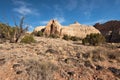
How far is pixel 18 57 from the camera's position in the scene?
10.2m

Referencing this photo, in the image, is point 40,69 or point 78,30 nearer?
point 40,69

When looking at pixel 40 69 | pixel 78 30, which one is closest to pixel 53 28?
pixel 78 30

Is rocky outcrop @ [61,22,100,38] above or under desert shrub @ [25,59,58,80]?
above

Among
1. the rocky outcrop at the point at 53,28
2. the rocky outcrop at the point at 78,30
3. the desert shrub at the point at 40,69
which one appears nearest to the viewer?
the desert shrub at the point at 40,69

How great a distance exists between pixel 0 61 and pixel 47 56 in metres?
2.88

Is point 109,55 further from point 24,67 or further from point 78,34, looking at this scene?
point 78,34

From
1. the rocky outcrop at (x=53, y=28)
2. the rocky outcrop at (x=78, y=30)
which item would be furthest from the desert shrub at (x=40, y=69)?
the rocky outcrop at (x=78, y=30)

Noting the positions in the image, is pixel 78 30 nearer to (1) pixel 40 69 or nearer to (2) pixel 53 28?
(2) pixel 53 28

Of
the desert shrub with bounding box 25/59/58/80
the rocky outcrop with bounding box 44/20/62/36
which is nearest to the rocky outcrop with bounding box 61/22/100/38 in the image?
the rocky outcrop with bounding box 44/20/62/36

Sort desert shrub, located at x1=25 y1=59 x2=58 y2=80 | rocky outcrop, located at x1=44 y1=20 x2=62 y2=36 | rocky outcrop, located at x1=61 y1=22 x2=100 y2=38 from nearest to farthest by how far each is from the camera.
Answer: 1. desert shrub, located at x1=25 y1=59 x2=58 y2=80
2. rocky outcrop, located at x1=44 y1=20 x2=62 y2=36
3. rocky outcrop, located at x1=61 y1=22 x2=100 y2=38

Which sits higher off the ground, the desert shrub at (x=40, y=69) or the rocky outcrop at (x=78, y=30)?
the rocky outcrop at (x=78, y=30)

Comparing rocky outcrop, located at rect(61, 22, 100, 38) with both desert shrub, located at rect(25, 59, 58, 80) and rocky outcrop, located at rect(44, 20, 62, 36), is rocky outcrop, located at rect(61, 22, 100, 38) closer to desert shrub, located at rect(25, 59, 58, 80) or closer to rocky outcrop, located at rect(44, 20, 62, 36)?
rocky outcrop, located at rect(44, 20, 62, 36)

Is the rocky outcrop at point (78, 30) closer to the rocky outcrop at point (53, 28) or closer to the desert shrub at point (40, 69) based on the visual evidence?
the rocky outcrop at point (53, 28)

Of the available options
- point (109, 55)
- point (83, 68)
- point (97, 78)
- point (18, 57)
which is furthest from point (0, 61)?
point (109, 55)
